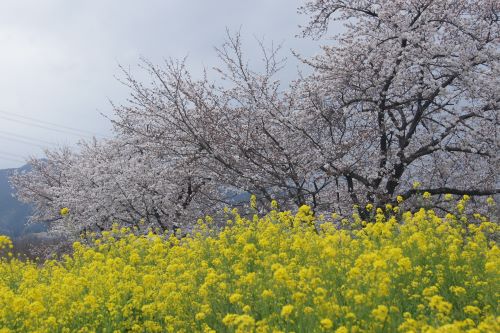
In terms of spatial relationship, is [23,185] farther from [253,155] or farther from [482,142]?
[482,142]

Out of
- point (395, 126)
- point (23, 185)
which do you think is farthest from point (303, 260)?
point (23, 185)

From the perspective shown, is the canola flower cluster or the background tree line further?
the background tree line

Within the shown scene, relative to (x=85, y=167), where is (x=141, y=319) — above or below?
below

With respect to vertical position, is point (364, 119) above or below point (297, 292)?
above

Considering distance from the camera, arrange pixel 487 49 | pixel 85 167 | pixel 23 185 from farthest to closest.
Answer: pixel 23 185, pixel 85 167, pixel 487 49

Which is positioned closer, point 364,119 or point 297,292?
point 297,292

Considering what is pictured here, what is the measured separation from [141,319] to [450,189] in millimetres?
9862

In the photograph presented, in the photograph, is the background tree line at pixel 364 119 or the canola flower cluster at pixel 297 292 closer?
the canola flower cluster at pixel 297 292

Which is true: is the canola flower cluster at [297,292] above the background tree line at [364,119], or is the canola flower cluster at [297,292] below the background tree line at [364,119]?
below

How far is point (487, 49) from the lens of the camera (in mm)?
12523

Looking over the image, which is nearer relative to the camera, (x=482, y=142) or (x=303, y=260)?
(x=303, y=260)

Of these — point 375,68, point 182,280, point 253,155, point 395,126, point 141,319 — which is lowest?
point 141,319

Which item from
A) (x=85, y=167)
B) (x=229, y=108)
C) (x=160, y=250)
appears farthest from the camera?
(x=85, y=167)

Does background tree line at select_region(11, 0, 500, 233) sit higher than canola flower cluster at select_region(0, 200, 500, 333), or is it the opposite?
background tree line at select_region(11, 0, 500, 233)
